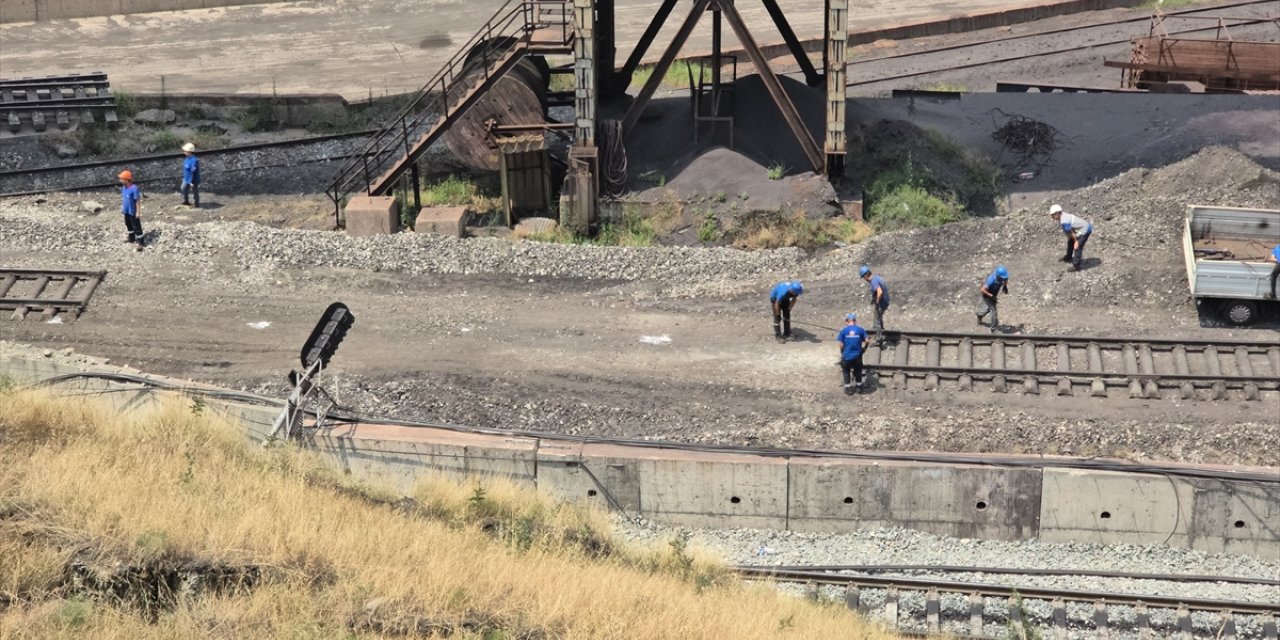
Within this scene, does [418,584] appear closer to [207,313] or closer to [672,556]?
[672,556]

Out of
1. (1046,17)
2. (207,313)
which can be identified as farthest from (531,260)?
(1046,17)

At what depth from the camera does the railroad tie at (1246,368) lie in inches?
731

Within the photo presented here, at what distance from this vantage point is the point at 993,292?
1998 cm

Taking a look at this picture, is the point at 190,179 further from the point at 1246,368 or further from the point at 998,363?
the point at 1246,368

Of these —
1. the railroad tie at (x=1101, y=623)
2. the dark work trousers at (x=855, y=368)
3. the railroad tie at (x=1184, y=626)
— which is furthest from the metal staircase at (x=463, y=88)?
the railroad tie at (x=1184, y=626)

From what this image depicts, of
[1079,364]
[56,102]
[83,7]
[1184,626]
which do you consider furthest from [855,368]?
[83,7]

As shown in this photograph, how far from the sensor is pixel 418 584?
12.2 m

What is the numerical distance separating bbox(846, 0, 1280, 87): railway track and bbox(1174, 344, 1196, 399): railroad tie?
53.5 feet

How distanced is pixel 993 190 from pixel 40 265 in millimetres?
17248

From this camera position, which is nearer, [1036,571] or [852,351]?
[1036,571]

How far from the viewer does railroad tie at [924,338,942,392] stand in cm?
1911

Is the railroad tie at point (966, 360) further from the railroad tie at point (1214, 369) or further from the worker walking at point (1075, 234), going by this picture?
the railroad tie at point (1214, 369)

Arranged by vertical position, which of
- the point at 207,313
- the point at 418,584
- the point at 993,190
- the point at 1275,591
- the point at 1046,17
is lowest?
the point at 1275,591

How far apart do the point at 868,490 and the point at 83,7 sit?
107 feet
